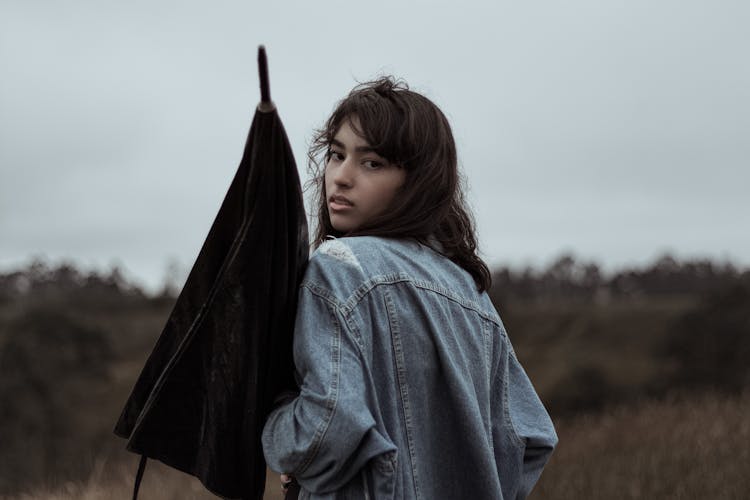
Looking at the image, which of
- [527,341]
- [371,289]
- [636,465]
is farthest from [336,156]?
[527,341]

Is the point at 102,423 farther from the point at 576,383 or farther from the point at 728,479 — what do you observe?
the point at 728,479

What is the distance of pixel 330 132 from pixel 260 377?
0.81 metres

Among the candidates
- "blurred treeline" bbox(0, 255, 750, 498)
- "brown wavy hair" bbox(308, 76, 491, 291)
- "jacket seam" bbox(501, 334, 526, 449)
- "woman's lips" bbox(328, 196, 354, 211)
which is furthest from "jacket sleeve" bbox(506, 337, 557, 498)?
"blurred treeline" bbox(0, 255, 750, 498)

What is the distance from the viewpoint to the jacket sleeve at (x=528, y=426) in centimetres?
269

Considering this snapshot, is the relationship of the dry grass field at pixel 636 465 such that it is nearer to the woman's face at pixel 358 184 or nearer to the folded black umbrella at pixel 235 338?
the woman's face at pixel 358 184

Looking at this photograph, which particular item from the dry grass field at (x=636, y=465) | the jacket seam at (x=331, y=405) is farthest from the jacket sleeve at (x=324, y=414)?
the dry grass field at (x=636, y=465)

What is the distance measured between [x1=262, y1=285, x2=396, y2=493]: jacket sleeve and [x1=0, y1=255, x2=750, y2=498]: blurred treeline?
1723cm

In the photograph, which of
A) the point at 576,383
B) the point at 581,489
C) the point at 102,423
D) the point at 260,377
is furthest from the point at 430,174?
the point at 576,383

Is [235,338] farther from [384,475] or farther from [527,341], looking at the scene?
[527,341]

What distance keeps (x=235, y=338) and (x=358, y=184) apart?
1.86ft

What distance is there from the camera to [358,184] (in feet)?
8.45

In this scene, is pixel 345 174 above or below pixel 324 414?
above

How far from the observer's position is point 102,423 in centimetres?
2486

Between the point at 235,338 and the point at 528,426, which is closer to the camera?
the point at 235,338
